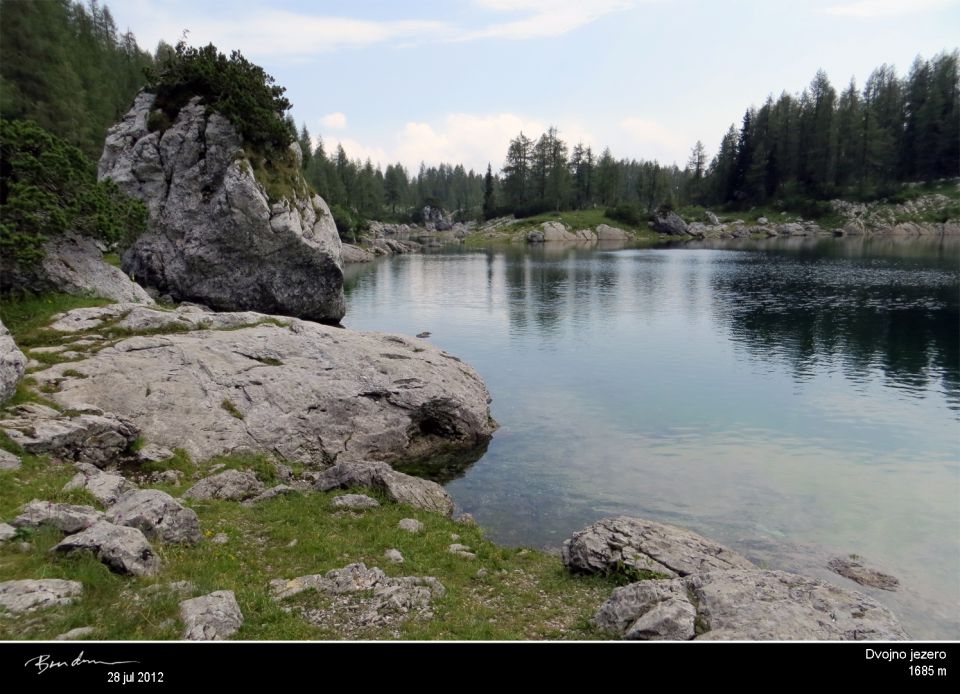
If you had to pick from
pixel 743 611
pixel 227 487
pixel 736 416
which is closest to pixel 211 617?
pixel 227 487

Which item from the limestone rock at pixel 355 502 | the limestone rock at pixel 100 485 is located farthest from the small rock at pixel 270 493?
the limestone rock at pixel 100 485

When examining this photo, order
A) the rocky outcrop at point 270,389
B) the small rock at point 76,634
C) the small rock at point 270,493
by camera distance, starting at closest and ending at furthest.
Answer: the small rock at point 76,634, the small rock at point 270,493, the rocky outcrop at point 270,389

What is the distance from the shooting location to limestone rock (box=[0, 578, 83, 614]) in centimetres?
941

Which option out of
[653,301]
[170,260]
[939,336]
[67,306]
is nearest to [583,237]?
[653,301]

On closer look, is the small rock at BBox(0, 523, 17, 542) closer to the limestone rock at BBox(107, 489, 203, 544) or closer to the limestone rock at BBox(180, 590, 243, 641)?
the limestone rock at BBox(107, 489, 203, 544)

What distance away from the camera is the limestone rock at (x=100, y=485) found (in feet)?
49.1

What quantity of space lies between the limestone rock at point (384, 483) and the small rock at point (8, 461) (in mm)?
8283

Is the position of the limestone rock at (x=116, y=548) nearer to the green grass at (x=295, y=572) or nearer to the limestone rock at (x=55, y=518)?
the green grass at (x=295, y=572)

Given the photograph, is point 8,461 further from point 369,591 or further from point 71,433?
point 369,591

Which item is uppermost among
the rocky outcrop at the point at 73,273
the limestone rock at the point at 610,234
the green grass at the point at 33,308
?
the limestone rock at the point at 610,234

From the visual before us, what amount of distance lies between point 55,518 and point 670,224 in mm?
190350

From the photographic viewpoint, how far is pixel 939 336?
153 feet

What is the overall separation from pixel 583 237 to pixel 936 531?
6496 inches

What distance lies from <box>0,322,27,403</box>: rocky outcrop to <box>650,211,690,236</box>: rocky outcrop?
185 meters
